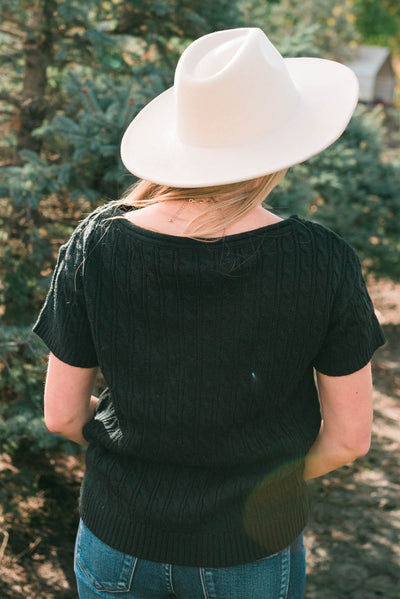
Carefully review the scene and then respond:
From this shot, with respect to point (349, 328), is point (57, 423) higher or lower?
lower

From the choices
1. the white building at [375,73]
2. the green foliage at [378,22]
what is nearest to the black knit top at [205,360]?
the white building at [375,73]

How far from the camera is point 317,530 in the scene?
371 cm

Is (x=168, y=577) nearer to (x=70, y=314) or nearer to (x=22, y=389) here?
(x=70, y=314)

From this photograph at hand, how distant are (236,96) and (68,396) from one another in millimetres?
747

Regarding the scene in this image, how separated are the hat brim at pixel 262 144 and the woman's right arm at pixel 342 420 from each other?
1.49 feet

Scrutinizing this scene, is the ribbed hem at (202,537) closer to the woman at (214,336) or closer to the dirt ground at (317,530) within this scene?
the woman at (214,336)

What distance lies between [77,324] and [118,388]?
0.16 meters

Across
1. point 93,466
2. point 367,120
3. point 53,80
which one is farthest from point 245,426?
point 367,120

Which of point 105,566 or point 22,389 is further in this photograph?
point 22,389

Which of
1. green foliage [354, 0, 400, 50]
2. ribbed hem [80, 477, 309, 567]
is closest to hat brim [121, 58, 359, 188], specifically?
ribbed hem [80, 477, 309, 567]

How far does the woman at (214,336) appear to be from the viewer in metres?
1.19

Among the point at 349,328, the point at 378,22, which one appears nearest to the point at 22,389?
the point at 349,328

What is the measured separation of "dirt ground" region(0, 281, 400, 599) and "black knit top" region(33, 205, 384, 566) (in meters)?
1.88

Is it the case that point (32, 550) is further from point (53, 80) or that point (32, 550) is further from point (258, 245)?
point (53, 80)
